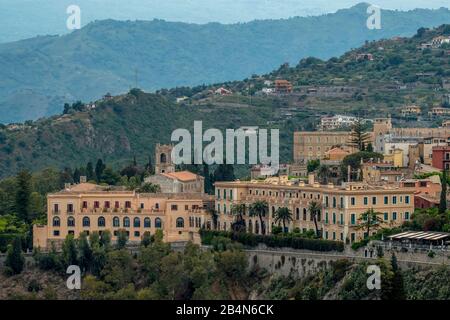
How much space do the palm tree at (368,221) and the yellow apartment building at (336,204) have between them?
21 centimetres

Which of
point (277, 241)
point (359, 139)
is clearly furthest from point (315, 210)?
point (359, 139)

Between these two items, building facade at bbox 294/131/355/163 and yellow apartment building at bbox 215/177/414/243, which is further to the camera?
building facade at bbox 294/131/355/163

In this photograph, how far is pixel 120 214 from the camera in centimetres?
9050

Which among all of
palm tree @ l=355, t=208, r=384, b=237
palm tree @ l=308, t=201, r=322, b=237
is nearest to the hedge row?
palm tree @ l=308, t=201, r=322, b=237

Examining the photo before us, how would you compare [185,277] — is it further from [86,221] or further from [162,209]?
[86,221]

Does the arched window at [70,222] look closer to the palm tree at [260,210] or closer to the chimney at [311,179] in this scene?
the palm tree at [260,210]

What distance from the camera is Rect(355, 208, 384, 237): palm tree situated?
81.6 meters

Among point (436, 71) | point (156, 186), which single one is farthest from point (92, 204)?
point (436, 71)

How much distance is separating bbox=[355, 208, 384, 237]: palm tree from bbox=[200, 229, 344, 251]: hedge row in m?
1.40

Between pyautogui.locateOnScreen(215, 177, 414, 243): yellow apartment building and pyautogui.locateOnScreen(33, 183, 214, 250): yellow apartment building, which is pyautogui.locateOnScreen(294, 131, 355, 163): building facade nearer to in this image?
pyautogui.locateOnScreen(33, 183, 214, 250): yellow apartment building

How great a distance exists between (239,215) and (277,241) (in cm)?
500

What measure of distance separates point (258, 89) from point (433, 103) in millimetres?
26765

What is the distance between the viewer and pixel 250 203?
8856 centimetres
